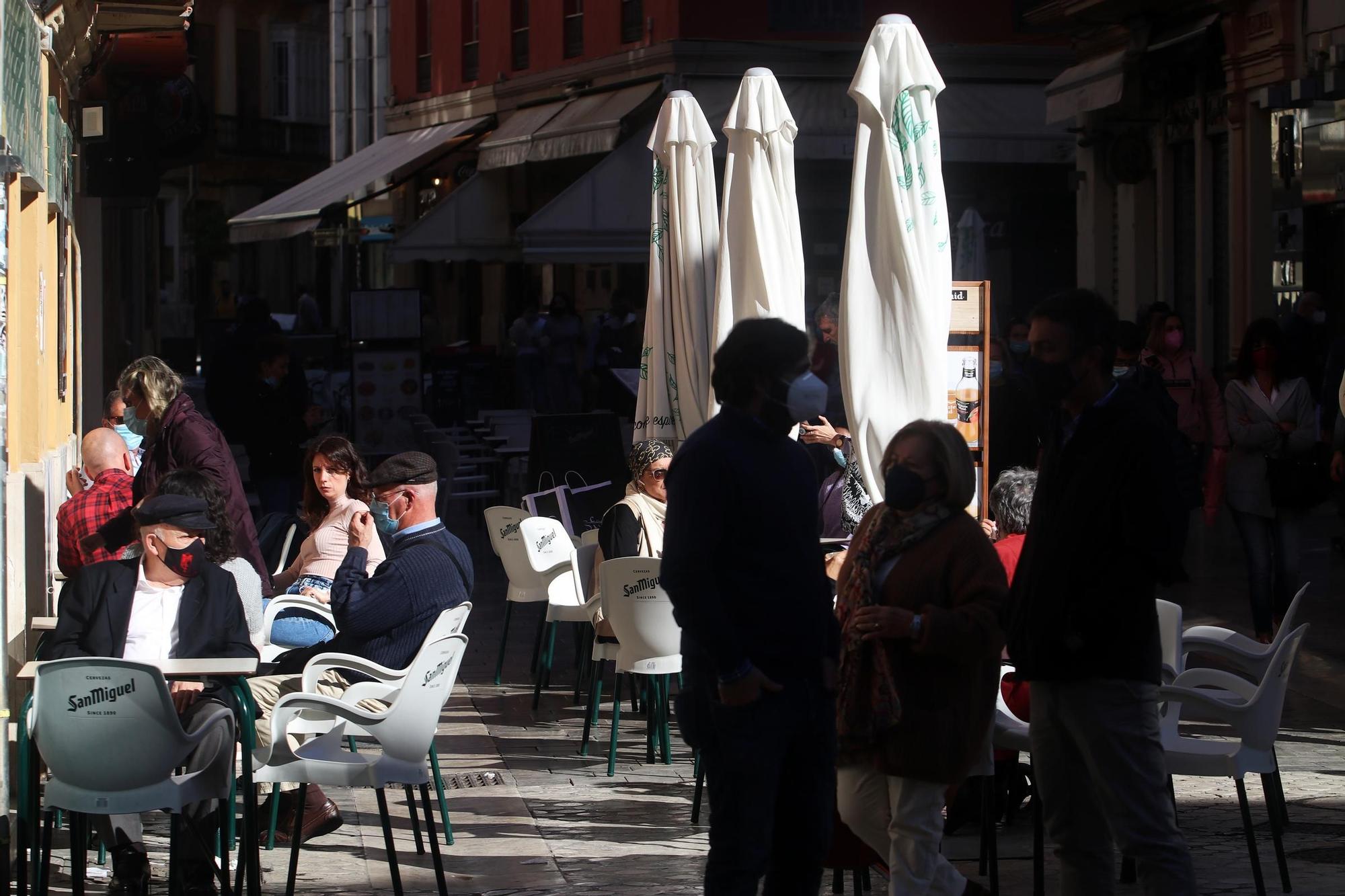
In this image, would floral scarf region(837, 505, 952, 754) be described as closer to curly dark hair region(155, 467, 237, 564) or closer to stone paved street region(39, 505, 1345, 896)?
stone paved street region(39, 505, 1345, 896)

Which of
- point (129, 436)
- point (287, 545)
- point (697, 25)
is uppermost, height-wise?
point (697, 25)

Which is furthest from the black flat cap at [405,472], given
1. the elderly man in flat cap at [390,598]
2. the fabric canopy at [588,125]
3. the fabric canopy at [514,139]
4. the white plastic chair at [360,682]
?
the fabric canopy at [514,139]

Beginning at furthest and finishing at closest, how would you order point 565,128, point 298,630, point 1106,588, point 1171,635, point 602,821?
point 565,128 < point 298,630 < point 602,821 < point 1171,635 < point 1106,588

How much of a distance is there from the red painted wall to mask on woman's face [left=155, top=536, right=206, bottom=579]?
68.9 ft

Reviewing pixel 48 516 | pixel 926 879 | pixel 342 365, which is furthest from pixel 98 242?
pixel 926 879

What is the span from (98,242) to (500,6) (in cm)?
1491

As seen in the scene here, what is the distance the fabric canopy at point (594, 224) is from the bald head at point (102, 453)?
12.7m

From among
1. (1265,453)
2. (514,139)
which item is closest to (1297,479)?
(1265,453)

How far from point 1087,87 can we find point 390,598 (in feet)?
54.1

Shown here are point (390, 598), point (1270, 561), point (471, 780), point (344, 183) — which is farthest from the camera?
point (344, 183)

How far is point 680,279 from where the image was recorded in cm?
1094

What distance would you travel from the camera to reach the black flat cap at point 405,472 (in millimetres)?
7125

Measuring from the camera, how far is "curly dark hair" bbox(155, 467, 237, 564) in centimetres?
668

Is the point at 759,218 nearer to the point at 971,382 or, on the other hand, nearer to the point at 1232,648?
the point at 971,382
